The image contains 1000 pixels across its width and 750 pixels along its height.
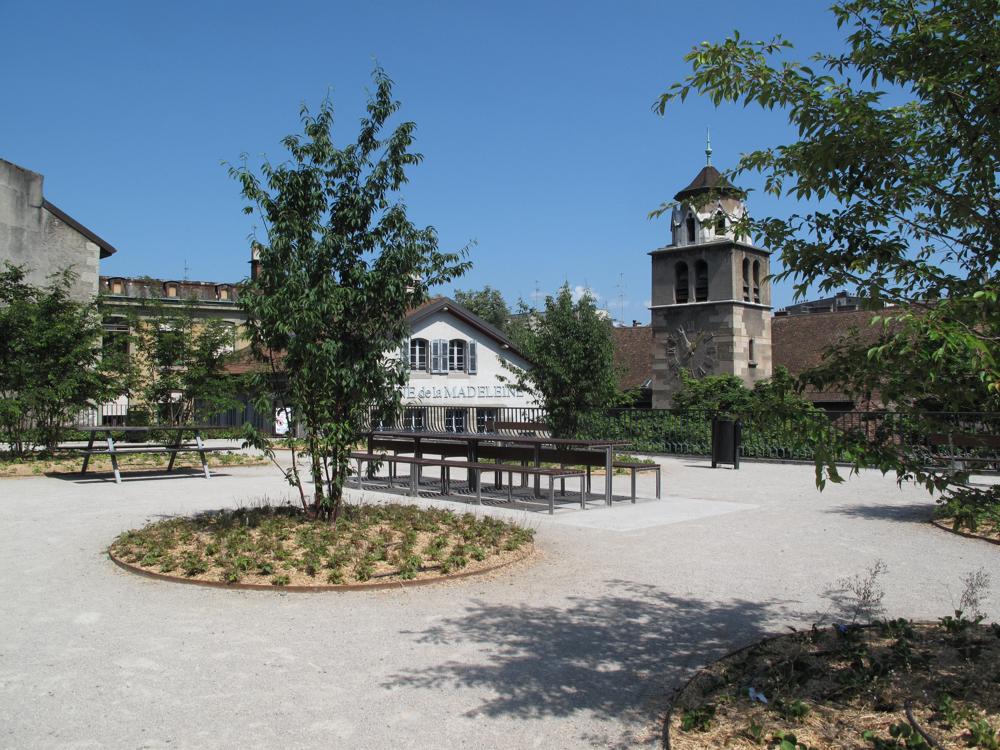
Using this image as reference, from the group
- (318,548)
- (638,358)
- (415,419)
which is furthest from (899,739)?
(638,358)

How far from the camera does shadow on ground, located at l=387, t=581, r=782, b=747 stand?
14.8ft

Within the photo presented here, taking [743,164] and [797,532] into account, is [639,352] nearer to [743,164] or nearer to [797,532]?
[797,532]

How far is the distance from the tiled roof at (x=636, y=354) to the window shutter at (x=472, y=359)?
9.56 meters

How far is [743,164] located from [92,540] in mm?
7794

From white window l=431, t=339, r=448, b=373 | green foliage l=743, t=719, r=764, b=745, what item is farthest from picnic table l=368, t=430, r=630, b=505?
white window l=431, t=339, r=448, b=373

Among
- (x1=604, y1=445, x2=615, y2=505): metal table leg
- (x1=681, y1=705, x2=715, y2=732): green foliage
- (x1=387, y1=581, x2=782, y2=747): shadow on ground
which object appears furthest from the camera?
(x1=604, y1=445, x2=615, y2=505): metal table leg

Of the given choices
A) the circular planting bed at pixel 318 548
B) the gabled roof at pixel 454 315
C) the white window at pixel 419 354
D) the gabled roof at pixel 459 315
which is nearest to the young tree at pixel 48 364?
the circular planting bed at pixel 318 548

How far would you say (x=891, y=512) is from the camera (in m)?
11.6

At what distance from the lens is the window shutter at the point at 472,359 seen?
39.1 metres

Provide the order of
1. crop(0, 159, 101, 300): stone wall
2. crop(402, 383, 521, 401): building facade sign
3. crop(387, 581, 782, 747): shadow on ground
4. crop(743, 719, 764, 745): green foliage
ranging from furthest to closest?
crop(402, 383, 521, 401): building facade sign
crop(0, 159, 101, 300): stone wall
crop(387, 581, 782, 747): shadow on ground
crop(743, 719, 764, 745): green foliage

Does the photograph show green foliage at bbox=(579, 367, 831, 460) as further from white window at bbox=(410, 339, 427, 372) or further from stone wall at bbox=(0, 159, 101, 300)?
stone wall at bbox=(0, 159, 101, 300)

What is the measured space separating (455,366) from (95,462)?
20.3m

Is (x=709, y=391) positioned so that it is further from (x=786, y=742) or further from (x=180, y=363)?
(x=786, y=742)

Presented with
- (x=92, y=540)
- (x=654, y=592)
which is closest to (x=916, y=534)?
(x=654, y=592)
